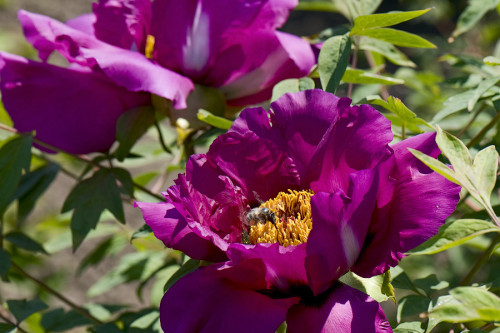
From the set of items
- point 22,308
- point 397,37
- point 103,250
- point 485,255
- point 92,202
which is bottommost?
point 103,250

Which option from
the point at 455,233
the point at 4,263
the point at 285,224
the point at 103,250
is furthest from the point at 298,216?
the point at 103,250

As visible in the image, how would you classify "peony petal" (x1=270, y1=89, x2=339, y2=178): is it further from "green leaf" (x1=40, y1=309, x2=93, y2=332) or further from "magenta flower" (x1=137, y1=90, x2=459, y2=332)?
"green leaf" (x1=40, y1=309, x2=93, y2=332)

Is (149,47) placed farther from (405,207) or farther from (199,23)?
(405,207)

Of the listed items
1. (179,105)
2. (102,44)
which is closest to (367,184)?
(179,105)

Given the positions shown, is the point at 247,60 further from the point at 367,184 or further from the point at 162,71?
the point at 367,184

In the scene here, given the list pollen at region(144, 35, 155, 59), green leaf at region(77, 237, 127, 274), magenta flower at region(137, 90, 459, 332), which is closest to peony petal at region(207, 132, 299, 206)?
magenta flower at region(137, 90, 459, 332)

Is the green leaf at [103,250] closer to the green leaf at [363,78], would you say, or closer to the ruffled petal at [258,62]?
the ruffled petal at [258,62]

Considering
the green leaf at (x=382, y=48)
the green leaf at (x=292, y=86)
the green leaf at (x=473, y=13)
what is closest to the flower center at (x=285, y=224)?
the green leaf at (x=292, y=86)

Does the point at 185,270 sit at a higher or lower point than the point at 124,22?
lower
